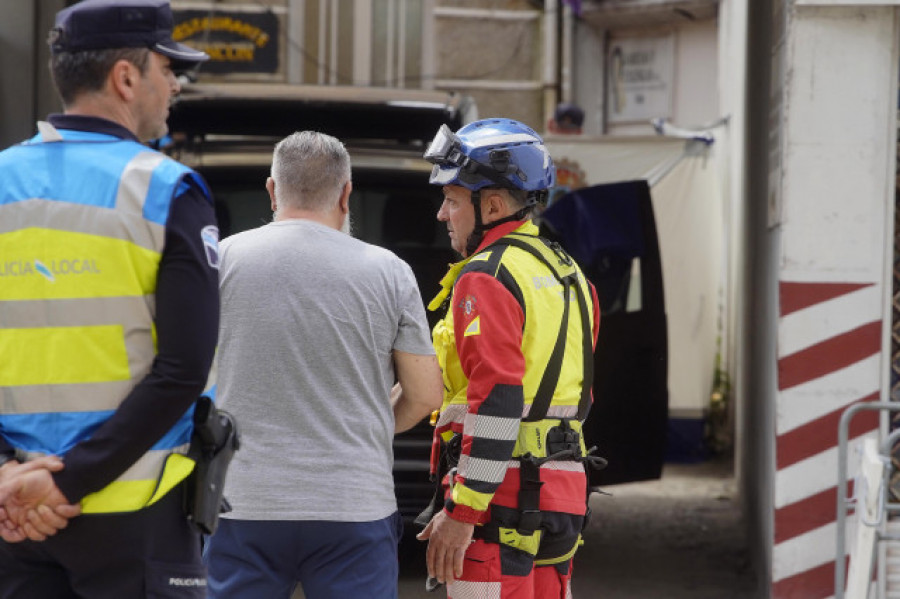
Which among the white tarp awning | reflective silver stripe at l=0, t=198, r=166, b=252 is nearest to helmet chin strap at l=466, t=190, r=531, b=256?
reflective silver stripe at l=0, t=198, r=166, b=252

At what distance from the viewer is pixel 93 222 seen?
109 inches

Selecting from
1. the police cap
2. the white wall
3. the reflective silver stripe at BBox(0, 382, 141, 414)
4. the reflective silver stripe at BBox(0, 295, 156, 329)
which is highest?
the white wall

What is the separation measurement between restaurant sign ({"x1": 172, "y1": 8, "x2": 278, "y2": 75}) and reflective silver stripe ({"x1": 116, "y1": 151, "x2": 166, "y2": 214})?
1729cm

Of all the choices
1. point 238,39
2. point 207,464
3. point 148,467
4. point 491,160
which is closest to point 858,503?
point 491,160

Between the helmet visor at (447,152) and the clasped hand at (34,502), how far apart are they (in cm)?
156

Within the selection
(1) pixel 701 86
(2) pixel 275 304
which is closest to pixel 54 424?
(2) pixel 275 304

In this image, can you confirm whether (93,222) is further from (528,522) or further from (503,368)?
(528,522)

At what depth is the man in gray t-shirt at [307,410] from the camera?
3576 mm

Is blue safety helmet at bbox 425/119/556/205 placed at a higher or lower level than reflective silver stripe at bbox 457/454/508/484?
higher

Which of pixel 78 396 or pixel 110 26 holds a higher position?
pixel 110 26

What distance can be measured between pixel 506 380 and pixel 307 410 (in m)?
0.50

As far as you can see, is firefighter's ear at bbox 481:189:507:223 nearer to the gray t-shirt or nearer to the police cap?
the gray t-shirt

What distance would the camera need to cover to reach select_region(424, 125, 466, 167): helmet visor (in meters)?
3.90

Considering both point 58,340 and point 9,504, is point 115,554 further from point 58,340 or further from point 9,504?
point 58,340
